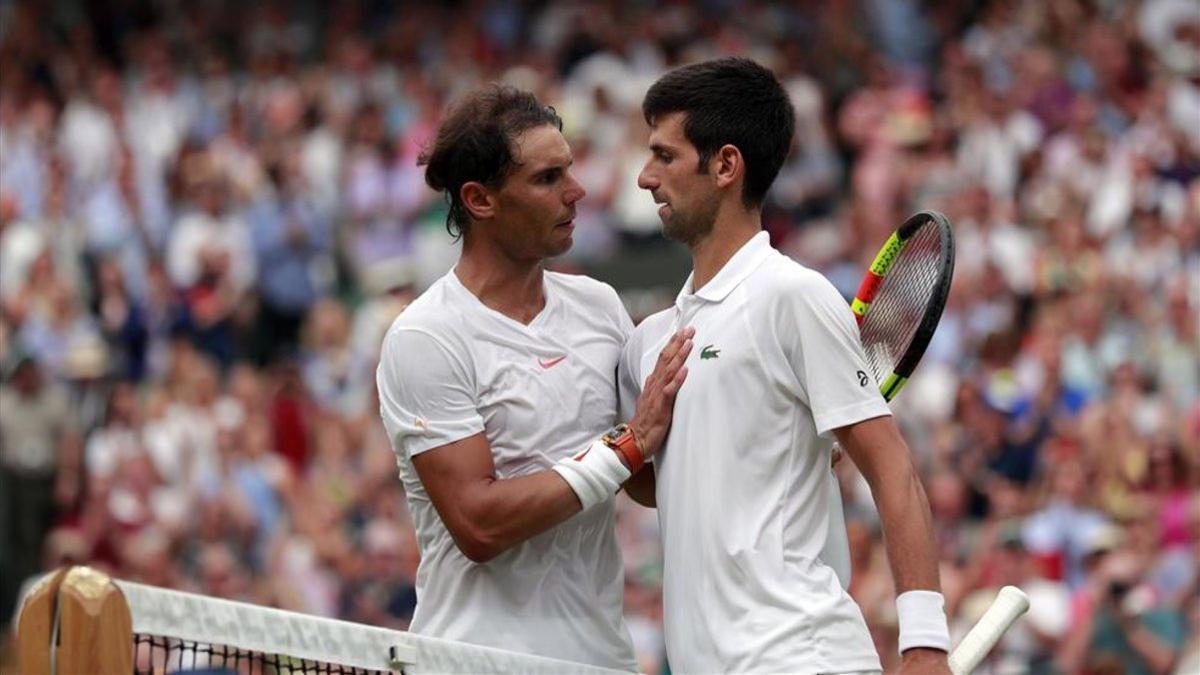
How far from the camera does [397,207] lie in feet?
→ 57.3

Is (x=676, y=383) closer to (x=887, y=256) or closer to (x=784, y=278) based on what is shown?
(x=784, y=278)

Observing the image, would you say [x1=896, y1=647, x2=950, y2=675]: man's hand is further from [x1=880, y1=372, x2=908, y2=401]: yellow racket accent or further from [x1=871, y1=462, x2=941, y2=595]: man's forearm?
[x1=880, y1=372, x2=908, y2=401]: yellow racket accent

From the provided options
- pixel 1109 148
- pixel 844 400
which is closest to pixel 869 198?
pixel 1109 148

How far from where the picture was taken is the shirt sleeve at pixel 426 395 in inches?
229

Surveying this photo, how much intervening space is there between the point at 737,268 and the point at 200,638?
1.51 metres

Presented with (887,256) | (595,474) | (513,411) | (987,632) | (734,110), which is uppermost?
(734,110)

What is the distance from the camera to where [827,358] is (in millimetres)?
5367

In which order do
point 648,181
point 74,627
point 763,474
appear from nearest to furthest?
point 74,627 → point 763,474 → point 648,181

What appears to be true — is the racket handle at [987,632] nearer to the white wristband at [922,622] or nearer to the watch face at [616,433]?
the white wristband at [922,622]

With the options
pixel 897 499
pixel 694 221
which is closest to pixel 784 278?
pixel 694 221

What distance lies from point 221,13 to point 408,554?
9.20 m

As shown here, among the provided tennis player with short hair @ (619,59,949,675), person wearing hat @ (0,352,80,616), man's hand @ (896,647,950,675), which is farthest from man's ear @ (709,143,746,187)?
person wearing hat @ (0,352,80,616)

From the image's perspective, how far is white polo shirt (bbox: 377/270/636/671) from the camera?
588 cm

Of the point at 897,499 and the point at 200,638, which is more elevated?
the point at 897,499
